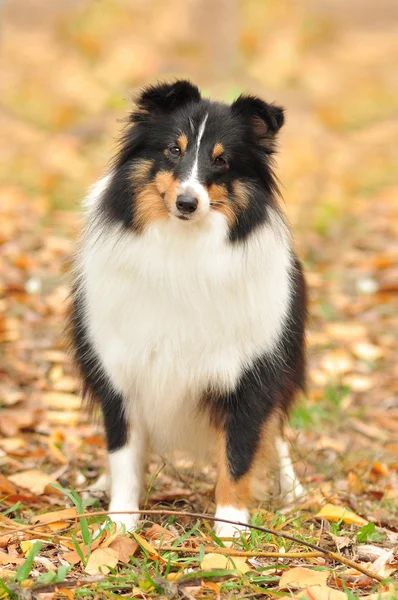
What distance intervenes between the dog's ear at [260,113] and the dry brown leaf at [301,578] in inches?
67.5

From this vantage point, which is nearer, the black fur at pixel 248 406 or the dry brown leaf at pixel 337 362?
the black fur at pixel 248 406

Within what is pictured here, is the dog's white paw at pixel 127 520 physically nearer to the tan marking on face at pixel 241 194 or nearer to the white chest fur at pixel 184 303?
the white chest fur at pixel 184 303

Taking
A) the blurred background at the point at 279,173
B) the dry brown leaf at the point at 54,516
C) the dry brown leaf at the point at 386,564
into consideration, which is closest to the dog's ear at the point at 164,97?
the blurred background at the point at 279,173

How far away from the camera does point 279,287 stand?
3.52 m

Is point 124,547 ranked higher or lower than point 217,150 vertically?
lower

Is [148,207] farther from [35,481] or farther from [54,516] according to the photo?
[35,481]

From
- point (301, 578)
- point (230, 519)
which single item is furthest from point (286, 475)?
point (301, 578)

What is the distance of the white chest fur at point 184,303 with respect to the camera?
3346mm

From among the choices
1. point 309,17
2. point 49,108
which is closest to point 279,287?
point 49,108

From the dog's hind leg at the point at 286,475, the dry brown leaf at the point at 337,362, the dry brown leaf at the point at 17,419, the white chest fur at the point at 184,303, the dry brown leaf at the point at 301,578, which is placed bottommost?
the dry brown leaf at the point at 17,419

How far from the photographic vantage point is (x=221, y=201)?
3.33 m

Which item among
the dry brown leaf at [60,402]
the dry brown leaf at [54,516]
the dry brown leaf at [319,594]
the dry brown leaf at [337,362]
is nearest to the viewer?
the dry brown leaf at [319,594]

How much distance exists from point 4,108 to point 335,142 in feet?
14.6

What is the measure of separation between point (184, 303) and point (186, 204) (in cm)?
43
